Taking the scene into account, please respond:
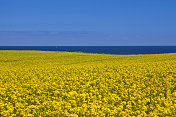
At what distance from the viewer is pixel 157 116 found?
8.30 metres

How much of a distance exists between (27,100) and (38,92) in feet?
2.88

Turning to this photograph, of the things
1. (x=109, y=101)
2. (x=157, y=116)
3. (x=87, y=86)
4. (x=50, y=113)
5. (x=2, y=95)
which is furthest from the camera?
(x=87, y=86)

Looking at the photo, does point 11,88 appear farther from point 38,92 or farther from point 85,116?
point 85,116

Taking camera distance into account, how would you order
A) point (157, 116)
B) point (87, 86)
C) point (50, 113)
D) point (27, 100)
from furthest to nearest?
point (87, 86) < point (27, 100) < point (50, 113) < point (157, 116)

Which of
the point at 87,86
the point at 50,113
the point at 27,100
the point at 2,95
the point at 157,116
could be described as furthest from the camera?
the point at 87,86

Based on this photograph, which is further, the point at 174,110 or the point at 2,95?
the point at 2,95

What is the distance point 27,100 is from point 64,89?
2249 mm

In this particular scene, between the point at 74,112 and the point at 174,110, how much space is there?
13.6 ft

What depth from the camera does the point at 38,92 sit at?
39.4 ft

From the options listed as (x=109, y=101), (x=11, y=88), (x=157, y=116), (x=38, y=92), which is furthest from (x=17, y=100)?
(x=157, y=116)

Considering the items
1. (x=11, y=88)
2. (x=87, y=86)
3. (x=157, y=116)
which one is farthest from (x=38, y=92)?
(x=157, y=116)

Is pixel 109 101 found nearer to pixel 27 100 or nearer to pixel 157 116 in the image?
pixel 157 116

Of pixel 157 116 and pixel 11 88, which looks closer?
pixel 157 116

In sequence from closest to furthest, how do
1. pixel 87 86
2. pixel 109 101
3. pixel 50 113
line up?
1. pixel 50 113
2. pixel 109 101
3. pixel 87 86
